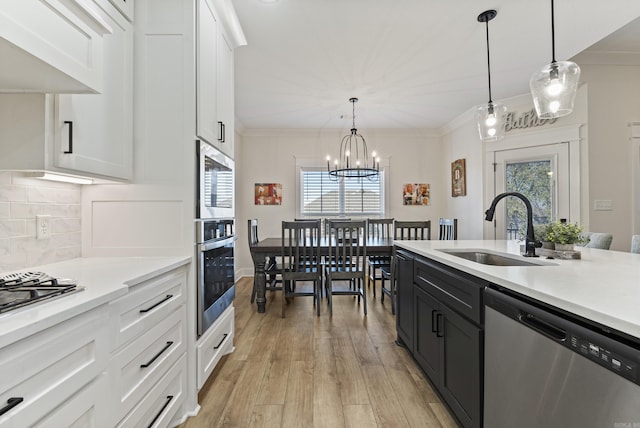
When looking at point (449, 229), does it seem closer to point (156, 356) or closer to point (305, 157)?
point (305, 157)

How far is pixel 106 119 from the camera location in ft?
4.72

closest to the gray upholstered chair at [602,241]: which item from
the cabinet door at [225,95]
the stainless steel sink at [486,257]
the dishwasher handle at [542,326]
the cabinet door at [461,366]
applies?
the stainless steel sink at [486,257]

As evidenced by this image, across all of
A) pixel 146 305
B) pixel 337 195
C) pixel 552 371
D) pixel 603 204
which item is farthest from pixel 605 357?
pixel 337 195

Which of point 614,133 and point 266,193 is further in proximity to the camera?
point 266,193

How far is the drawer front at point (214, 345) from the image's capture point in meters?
1.79

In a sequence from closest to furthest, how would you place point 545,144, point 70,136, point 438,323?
1. point 70,136
2. point 438,323
3. point 545,144

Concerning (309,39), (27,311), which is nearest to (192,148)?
(27,311)

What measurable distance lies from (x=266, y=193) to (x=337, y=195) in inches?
51.5

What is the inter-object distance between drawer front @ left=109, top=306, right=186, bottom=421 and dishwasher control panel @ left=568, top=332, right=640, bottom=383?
1.47 m

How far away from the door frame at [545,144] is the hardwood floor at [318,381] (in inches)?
105

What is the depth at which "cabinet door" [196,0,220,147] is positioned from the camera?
1740 millimetres

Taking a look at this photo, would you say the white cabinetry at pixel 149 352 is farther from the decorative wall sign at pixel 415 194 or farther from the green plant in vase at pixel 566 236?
the decorative wall sign at pixel 415 194

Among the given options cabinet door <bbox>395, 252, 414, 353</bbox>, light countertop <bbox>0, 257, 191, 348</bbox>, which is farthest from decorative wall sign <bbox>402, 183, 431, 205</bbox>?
light countertop <bbox>0, 257, 191, 348</bbox>

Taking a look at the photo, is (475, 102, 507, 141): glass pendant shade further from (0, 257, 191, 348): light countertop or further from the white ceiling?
(0, 257, 191, 348): light countertop
